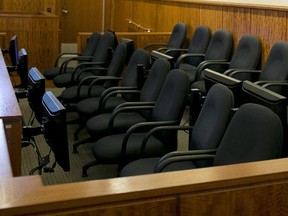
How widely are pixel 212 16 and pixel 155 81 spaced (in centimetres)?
255

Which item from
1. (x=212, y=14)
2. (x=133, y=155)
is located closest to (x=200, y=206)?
(x=133, y=155)

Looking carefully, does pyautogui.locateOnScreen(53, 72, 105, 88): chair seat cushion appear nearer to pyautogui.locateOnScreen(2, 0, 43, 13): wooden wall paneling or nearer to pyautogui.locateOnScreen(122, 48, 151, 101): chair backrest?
pyautogui.locateOnScreen(122, 48, 151, 101): chair backrest

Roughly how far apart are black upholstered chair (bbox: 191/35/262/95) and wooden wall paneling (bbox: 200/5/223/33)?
0.83 meters

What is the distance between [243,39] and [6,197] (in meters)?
3.96

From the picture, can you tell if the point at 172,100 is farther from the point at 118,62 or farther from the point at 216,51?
the point at 216,51

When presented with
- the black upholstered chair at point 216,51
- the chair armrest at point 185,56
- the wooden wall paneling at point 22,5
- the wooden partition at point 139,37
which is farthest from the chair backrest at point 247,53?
the wooden wall paneling at point 22,5

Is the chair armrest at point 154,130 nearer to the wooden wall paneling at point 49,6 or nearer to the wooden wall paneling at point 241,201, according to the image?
the wooden wall paneling at point 241,201

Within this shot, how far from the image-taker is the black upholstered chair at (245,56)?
4.46 metres

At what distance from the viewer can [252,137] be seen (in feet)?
6.52

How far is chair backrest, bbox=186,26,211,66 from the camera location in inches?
215

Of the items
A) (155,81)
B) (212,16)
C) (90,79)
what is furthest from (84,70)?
(212,16)

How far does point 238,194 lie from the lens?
124 centimetres

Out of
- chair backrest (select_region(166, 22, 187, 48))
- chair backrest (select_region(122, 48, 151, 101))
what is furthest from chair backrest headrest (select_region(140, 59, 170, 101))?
chair backrest (select_region(166, 22, 187, 48))

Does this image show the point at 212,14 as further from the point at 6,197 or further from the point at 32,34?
the point at 6,197
